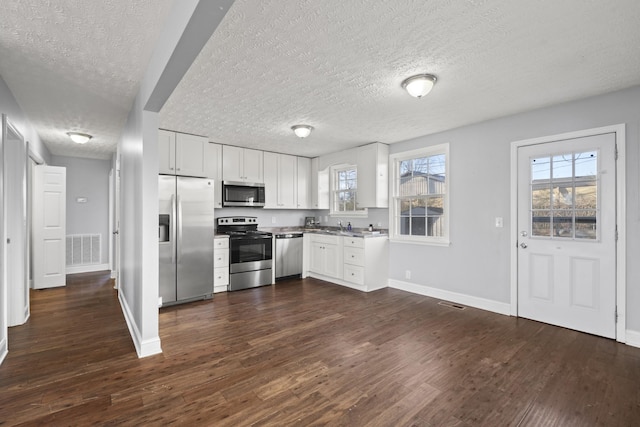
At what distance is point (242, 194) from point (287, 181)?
3.37 feet

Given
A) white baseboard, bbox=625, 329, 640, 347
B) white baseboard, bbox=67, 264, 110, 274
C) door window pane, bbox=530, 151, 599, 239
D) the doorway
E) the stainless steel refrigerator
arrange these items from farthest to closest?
white baseboard, bbox=67, 264, 110, 274
the stainless steel refrigerator
door window pane, bbox=530, 151, 599, 239
the doorway
white baseboard, bbox=625, 329, 640, 347

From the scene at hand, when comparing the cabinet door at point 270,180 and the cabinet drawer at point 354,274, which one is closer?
the cabinet drawer at point 354,274

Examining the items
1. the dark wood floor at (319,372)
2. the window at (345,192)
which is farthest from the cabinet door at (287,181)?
the dark wood floor at (319,372)

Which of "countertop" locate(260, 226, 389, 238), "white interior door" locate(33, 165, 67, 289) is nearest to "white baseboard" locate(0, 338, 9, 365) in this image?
"white interior door" locate(33, 165, 67, 289)

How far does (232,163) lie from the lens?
517 cm

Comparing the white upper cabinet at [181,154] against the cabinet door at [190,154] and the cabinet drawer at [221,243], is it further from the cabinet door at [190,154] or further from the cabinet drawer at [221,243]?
the cabinet drawer at [221,243]

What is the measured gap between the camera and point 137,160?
2.86 m

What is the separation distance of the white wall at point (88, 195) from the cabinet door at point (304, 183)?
13.9 ft

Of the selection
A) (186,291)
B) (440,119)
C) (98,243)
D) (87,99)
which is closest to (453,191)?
(440,119)

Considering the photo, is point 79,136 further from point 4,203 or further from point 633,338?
point 633,338

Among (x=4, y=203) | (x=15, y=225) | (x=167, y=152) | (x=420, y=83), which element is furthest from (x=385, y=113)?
(x=15, y=225)

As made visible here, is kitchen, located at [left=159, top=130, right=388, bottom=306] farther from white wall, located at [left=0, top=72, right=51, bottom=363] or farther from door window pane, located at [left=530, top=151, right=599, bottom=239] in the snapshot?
door window pane, located at [left=530, top=151, right=599, bottom=239]

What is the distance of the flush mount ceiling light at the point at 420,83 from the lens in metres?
2.55

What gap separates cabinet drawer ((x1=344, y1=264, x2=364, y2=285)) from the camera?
4.70m
